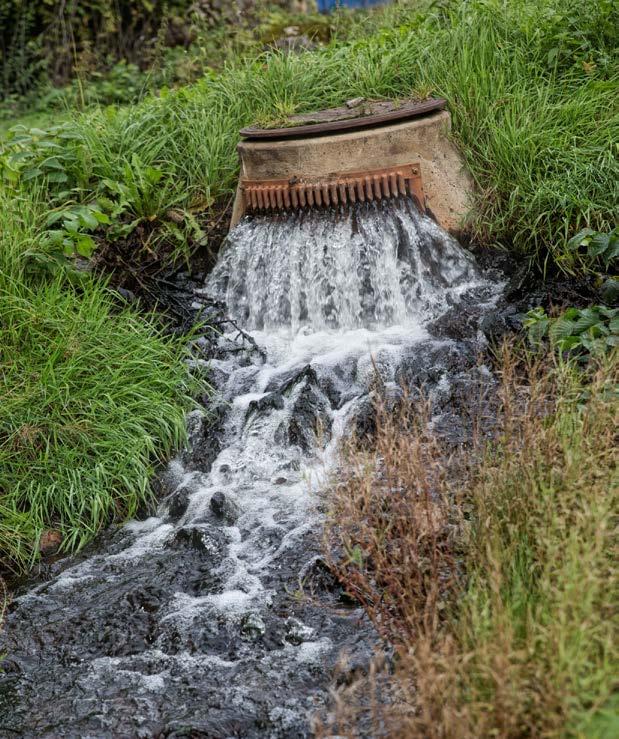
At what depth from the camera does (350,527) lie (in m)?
3.70

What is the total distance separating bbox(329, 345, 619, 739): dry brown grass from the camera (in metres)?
2.21

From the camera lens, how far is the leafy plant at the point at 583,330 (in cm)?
407

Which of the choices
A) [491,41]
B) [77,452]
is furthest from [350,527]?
[491,41]

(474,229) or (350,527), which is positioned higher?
(474,229)

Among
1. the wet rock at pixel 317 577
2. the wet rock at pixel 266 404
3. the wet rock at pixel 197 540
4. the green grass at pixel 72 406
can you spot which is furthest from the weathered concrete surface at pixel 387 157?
the wet rock at pixel 317 577

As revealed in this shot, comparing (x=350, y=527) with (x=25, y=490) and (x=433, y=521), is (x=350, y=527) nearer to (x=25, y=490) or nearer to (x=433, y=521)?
(x=433, y=521)

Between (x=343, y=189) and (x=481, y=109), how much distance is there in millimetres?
1230

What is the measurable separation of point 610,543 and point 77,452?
274cm

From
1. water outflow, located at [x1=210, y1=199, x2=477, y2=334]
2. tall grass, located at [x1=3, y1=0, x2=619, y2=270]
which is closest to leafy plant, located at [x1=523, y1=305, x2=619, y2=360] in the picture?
tall grass, located at [x1=3, y1=0, x2=619, y2=270]

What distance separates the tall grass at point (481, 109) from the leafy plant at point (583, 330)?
0.99 metres

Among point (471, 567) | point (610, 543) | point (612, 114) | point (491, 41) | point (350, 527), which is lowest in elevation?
point (350, 527)

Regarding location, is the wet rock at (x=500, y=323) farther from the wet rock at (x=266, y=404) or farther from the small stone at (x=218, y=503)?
the small stone at (x=218, y=503)

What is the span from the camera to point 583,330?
429 centimetres

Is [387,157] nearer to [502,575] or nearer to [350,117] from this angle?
[350,117]
